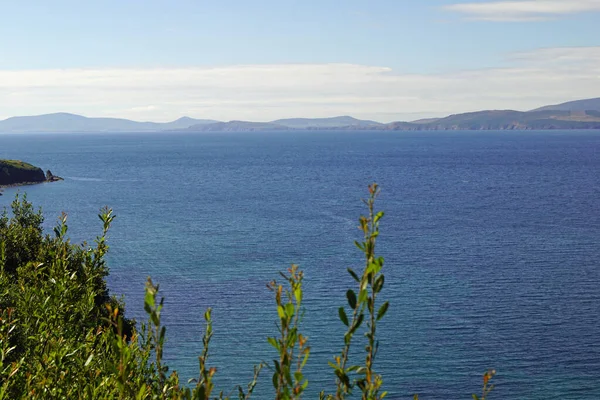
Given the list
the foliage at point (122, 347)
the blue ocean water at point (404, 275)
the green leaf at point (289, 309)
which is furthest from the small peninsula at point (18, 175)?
the green leaf at point (289, 309)

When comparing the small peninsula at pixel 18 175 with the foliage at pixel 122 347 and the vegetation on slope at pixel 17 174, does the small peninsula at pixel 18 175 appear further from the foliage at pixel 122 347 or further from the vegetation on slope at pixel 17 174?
the foliage at pixel 122 347

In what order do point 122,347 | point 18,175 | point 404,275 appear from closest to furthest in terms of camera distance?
1. point 122,347
2. point 404,275
3. point 18,175

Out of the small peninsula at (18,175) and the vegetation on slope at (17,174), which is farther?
the vegetation on slope at (17,174)

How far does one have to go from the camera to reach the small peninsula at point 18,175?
545ft

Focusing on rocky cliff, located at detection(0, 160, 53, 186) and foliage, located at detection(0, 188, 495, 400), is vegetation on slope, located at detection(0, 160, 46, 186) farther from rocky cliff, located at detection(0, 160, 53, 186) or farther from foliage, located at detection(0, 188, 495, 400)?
foliage, located at detection(0, 188, 495, 400)

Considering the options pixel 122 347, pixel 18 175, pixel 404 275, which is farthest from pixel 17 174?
pixel 122 347

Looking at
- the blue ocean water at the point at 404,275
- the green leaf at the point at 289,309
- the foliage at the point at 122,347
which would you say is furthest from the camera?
the blue ocean water at the point at 404,275

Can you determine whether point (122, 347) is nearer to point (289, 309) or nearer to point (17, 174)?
point (289, 309)

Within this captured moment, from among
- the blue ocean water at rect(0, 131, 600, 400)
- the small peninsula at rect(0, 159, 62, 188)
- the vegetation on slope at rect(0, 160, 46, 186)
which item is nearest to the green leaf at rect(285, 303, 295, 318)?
the blue ocean water at rect(0, 131, 600, 400)

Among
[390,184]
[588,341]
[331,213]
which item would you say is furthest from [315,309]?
[390,184]

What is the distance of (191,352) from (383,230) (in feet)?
182

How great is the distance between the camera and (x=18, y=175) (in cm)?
17075

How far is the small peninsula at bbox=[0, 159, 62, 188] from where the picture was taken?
16612 cm

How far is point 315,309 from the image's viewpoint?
217ft
